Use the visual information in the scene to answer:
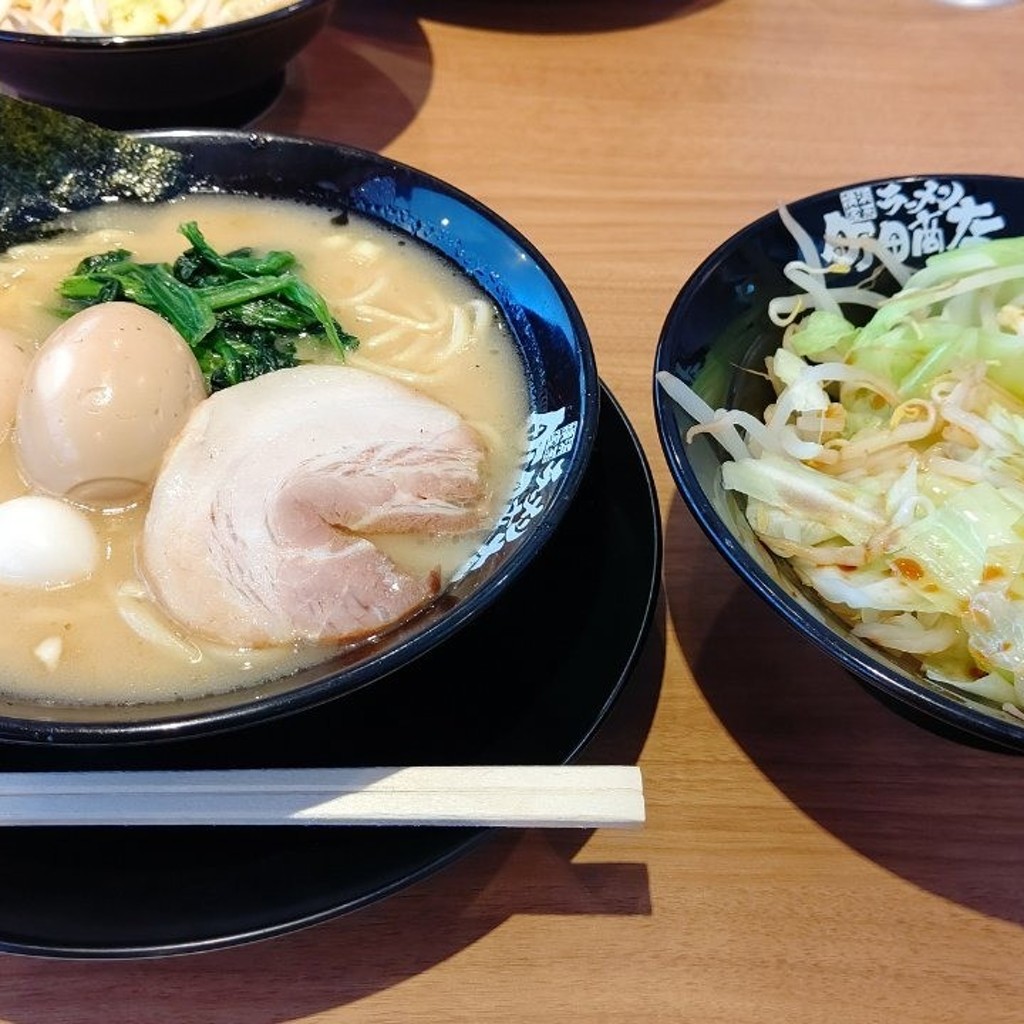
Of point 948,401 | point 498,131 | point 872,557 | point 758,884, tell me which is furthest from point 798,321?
point 498,131

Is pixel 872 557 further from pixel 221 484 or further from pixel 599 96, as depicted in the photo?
pixel 599 96

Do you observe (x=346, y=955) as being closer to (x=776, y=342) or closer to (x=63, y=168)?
(x=776, y=342)

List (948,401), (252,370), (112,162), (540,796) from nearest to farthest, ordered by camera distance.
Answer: (540,796) → (948,401) → (252,370) → (112,162)

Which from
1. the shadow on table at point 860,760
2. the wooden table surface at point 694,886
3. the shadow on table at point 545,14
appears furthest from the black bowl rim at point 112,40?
the shadow on table at point 860,760

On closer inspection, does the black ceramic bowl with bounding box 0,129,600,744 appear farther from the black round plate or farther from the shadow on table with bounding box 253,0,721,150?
the shadow on table with bounding box 253,0,721,150

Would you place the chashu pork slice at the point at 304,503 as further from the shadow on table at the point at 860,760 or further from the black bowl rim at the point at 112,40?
the black bowl rim at the point at 112,40

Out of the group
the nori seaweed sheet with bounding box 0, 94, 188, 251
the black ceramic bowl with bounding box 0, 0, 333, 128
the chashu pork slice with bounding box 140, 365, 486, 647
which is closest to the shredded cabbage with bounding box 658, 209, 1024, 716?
the chashu pork slice with bounding box 140, 365, 486, 647

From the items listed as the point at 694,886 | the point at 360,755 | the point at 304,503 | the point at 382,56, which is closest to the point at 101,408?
the point at 304,503
